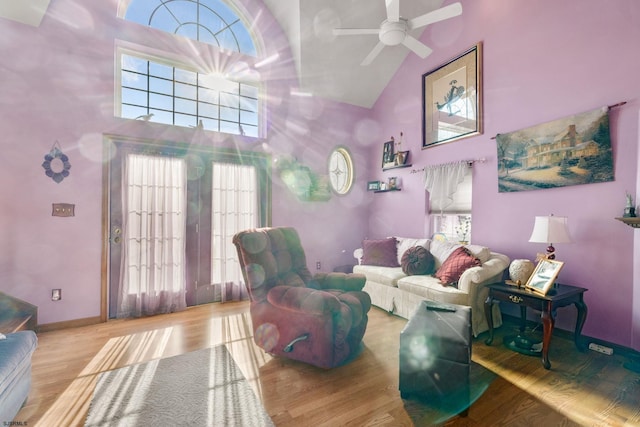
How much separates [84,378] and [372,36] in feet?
17.5

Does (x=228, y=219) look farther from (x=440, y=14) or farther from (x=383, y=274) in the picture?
(x=440, y=14)

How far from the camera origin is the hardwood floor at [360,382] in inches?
67.8

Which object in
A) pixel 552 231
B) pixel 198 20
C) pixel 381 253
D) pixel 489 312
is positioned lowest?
pixel 489 312

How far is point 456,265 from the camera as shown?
120 inches

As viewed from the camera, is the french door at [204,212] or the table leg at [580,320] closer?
the table leg at [580,320]

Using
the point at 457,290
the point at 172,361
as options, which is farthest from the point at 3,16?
the point at 457,290

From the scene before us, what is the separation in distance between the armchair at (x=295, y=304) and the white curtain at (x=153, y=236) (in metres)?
1.66

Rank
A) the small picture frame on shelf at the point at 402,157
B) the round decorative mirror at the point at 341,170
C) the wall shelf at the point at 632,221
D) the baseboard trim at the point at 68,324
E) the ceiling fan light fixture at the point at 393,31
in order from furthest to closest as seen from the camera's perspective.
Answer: the round decorative mirror at the point at 341,170 < the small picture frame on shelf at the point at 402,157 < the baseboard trim at the point at 68,324 < the ceiling fan light fixture at the point at 393,31 < the wall shelf at the point at 632,221

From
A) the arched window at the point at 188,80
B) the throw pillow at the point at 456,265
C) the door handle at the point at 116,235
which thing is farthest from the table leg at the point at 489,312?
the door handle at the point at 116,235

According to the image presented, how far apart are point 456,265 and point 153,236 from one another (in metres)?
3.64

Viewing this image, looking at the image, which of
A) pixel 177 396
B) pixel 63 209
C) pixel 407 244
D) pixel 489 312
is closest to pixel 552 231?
pixel 489 312

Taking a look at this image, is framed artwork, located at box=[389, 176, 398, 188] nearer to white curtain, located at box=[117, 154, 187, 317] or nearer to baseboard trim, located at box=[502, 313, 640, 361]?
baseboard trim, located at box=[502, 313, 640, 361]

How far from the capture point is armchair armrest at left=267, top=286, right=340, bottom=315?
7.05 feet

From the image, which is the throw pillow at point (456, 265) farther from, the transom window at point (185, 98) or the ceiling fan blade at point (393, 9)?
the transom window at point (185, 98)
